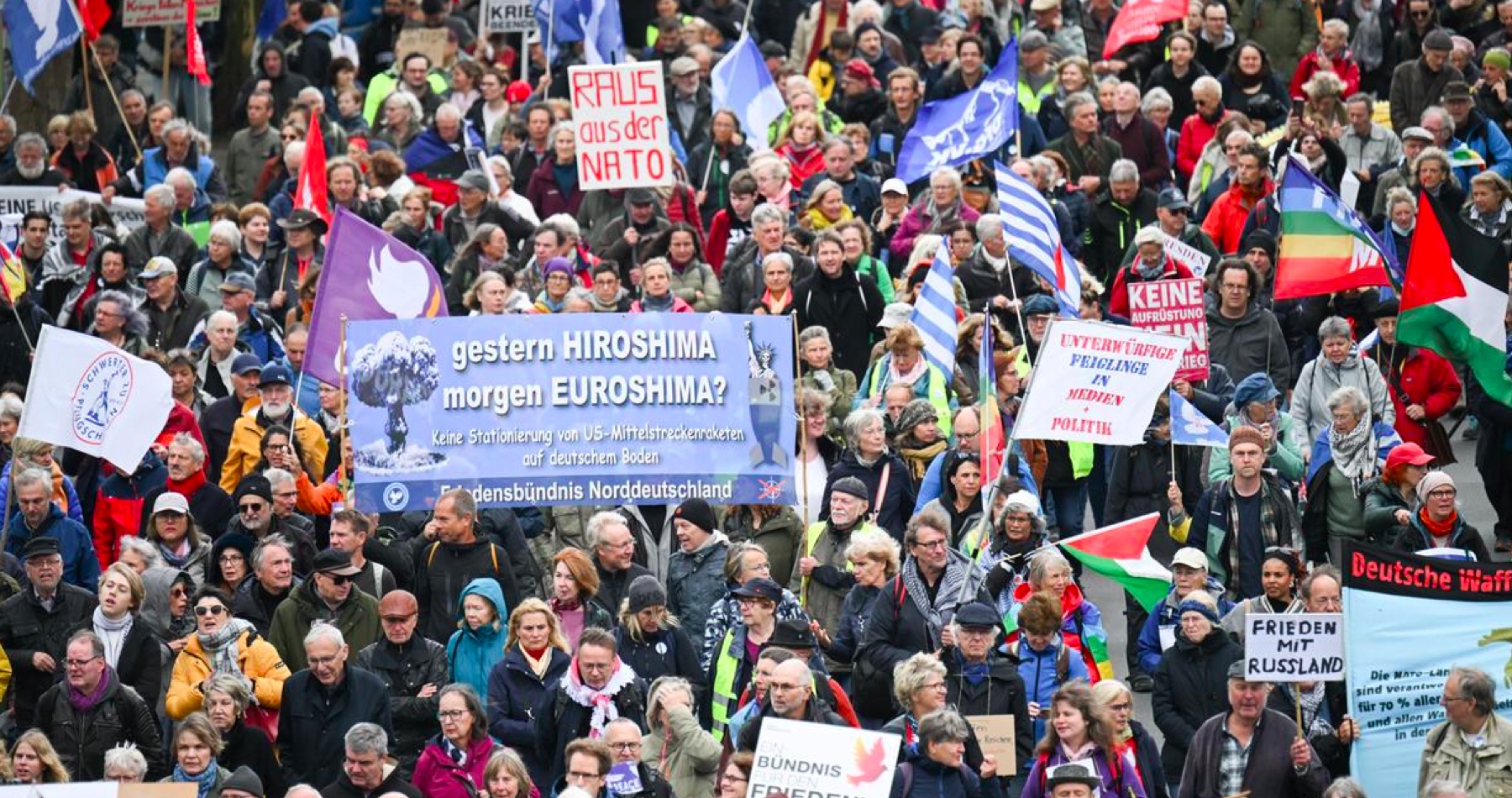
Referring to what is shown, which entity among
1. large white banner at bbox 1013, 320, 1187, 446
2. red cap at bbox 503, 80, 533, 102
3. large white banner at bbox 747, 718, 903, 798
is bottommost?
red cap at bbox 503, 80, 533, 102

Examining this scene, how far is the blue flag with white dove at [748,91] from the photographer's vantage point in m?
23.9

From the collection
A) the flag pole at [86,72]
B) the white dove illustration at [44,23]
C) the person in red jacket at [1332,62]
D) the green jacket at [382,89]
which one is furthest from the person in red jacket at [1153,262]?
the white dove illustration at [44,23]

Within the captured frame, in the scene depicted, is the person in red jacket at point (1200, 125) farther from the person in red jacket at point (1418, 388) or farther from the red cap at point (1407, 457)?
the red cap at point (1407, 457)

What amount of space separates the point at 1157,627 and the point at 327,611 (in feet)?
13.5

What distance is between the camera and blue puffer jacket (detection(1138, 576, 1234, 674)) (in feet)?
51.1

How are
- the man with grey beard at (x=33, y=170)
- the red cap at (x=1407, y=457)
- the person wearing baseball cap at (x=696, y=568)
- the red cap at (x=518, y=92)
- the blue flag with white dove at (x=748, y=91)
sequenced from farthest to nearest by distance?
the red cap at (x=518, y=92), the blue flag with white dove at (x=748, y=91), the man with grey beard at (x=33, y=170), the red cap at (x=1407, y=457), the person wearing baseball cap at (x=696, y=568)

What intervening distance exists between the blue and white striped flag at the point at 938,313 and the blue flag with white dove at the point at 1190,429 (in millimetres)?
1384

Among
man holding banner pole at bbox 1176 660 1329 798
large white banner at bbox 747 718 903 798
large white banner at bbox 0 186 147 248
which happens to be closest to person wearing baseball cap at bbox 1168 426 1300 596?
man holding banner pole at bbox 1176 660 1329 798

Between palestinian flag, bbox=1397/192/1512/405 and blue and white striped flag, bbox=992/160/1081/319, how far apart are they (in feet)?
6.52

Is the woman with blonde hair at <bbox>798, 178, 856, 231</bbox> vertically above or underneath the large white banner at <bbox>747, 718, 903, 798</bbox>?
underneath

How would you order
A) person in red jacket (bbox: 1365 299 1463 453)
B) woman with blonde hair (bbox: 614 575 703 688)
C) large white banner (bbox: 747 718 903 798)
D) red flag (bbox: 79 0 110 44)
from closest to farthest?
large white banner (bbox: 747 718 903 798) → woman with blonde hair (bbox: 614 575 703 688) → person in red jacket (bbox: 1365 299 1463 453) → red flag (bbox: 79 0 110 44)

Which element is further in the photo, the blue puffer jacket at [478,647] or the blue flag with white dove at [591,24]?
the blue flag with white dove at [591,24]

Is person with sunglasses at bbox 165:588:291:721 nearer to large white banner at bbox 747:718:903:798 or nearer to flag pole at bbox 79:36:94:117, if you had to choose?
large white banner at bbox 747:718:903:798

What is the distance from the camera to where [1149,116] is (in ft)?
80.1
